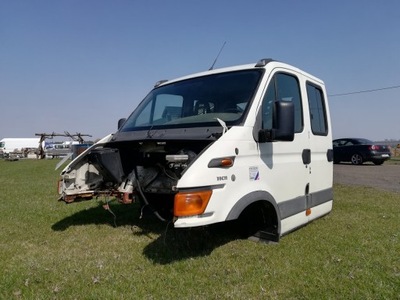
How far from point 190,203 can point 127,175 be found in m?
1.96

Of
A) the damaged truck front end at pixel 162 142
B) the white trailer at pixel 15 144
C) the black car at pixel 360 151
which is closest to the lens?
the damaged truck front end at pixel 162 142

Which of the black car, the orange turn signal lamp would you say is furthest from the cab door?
the black car

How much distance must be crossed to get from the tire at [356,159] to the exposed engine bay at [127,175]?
1742 cm

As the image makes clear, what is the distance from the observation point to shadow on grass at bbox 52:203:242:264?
4066mm

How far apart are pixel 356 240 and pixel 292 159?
1.45m

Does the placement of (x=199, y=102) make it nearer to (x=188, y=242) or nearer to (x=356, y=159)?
(x=188, y=242)

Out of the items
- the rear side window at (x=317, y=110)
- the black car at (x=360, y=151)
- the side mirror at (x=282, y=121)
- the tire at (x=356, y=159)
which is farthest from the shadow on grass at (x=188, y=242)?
the tire at (x=356, y=159)

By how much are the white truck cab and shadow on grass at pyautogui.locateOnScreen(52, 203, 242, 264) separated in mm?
325

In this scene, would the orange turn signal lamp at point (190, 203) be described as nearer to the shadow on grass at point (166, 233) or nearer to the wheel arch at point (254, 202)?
the wheel arch at point (254, 202)

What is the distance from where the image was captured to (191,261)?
380cm

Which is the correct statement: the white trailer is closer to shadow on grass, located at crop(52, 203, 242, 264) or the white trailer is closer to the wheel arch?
shadow on grass, located at crop(52, 203, 242, 264)

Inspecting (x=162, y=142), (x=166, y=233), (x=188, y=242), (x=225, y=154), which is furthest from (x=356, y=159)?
(x=225, y=154)

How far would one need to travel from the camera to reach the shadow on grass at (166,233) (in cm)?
407

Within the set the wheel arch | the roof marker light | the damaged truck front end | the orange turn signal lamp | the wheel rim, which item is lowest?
the wheel rim
